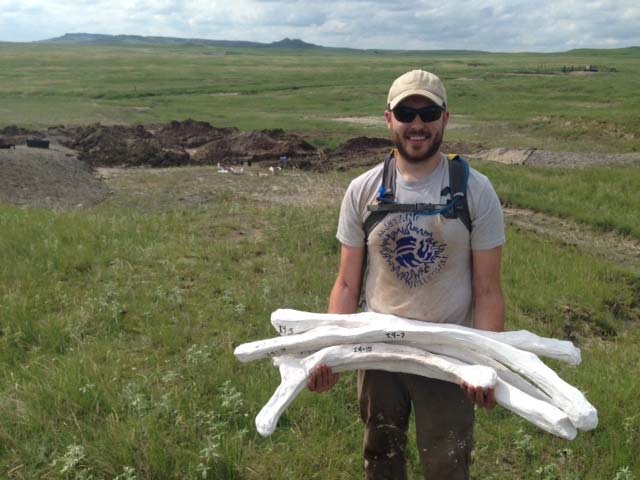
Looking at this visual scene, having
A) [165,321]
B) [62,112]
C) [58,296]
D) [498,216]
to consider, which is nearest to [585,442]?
[498,216]

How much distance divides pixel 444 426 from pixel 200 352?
237 cm

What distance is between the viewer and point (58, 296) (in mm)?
6066

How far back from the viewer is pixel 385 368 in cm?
293

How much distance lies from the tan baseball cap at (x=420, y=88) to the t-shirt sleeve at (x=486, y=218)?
0.42 metres

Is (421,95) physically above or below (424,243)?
above

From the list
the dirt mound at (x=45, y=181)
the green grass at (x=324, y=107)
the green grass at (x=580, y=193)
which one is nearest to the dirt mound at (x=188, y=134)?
the green grass at (x=324, y=107)

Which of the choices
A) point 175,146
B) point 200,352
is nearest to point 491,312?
point 200,352

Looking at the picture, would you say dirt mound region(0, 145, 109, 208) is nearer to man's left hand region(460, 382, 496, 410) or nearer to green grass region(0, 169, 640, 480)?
green grass region(0, 169, 640, 480)

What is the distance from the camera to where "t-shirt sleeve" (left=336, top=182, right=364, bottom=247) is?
3.12 meters

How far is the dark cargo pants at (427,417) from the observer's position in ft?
9.77

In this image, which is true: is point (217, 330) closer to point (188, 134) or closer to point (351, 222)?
point (351, 222)

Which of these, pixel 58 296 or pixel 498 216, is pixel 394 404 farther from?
pixel 58 296

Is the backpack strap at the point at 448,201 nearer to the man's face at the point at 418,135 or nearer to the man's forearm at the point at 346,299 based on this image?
the man's face at the point at 418,135

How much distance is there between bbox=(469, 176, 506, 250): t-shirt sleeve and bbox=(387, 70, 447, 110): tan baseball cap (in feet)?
1.39
